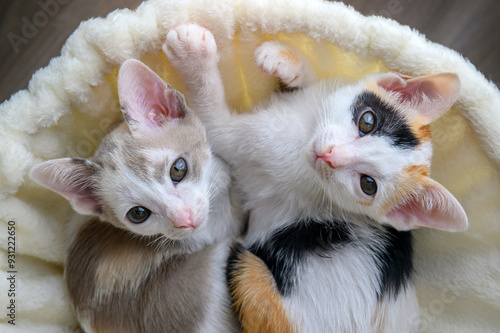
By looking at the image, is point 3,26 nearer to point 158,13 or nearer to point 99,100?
point 99,100

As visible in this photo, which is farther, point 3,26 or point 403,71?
point 3,26

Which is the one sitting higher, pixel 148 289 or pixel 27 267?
pixel 148 289

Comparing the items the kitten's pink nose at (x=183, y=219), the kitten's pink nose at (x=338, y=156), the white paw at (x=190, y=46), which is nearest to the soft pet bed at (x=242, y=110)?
the white paw at (x=190, y=46)

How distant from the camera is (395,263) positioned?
139cm

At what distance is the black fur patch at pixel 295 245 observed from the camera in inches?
53.4

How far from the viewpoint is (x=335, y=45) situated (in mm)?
1381

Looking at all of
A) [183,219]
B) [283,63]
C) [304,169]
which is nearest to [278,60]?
[283,63]

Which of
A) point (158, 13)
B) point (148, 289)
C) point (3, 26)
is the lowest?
point (148, 289)

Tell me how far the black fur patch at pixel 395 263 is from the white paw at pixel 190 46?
0.90 metres

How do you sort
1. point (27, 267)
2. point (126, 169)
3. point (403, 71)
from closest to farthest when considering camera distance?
point (126, 169) → point (403, 71) → point (27, 267)

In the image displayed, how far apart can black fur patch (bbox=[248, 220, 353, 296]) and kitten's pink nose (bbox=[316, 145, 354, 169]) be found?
318mm

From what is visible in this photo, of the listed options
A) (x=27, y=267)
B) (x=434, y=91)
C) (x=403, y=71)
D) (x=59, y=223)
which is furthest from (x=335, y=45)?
(x=27, y=267)

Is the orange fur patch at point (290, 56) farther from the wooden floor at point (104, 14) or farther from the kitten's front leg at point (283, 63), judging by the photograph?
the wooden floor at point (104, 14)

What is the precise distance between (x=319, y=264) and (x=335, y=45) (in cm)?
76
